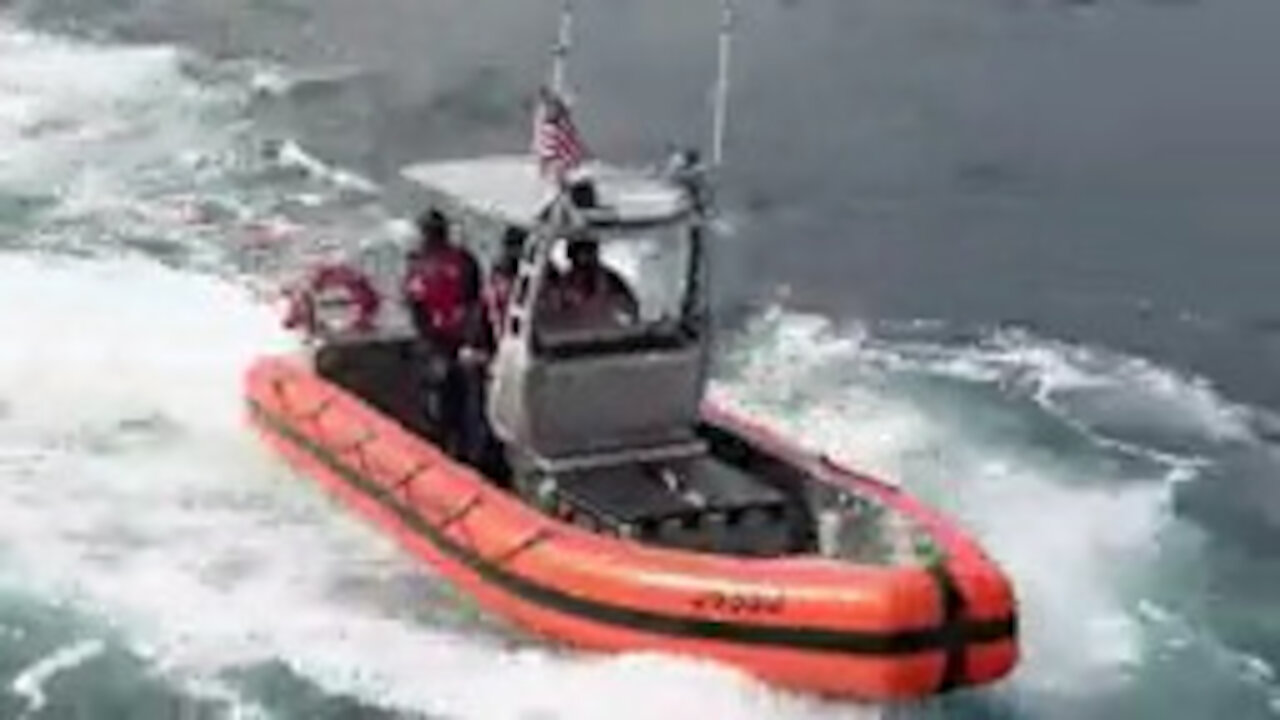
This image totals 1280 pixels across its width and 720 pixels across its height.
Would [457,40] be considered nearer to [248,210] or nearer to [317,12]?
[317,12]

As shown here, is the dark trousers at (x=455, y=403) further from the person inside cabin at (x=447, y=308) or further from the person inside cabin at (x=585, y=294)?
the person inside cabin at (x=585, y=294)

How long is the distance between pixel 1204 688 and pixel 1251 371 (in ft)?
19.0

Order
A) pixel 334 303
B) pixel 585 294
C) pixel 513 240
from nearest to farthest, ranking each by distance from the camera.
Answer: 1. pixel 585 294
2. pixel 513 240
3. pixel 334 303

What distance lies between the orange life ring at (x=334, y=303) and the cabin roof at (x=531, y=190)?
1.67 m

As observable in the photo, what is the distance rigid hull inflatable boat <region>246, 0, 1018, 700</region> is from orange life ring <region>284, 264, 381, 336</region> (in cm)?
91

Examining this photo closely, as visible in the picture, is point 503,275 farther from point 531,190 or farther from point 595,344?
point 595,344

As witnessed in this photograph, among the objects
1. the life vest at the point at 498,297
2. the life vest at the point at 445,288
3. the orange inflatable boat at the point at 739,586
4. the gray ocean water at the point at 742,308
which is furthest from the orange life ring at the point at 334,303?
the life vest at the point at 498,297

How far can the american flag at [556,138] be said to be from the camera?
1465cm

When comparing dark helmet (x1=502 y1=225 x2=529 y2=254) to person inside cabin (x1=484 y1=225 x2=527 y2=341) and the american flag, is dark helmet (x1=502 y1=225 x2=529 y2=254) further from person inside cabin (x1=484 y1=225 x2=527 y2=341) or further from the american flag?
the american flag

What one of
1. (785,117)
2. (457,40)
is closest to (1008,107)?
(785,117)

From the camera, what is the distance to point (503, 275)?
1525 centimetres

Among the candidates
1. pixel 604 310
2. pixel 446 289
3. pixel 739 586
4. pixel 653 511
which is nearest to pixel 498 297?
pixel 446 289

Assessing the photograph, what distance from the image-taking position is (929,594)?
12.8 meters

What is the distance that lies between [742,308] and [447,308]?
5.38 metres
